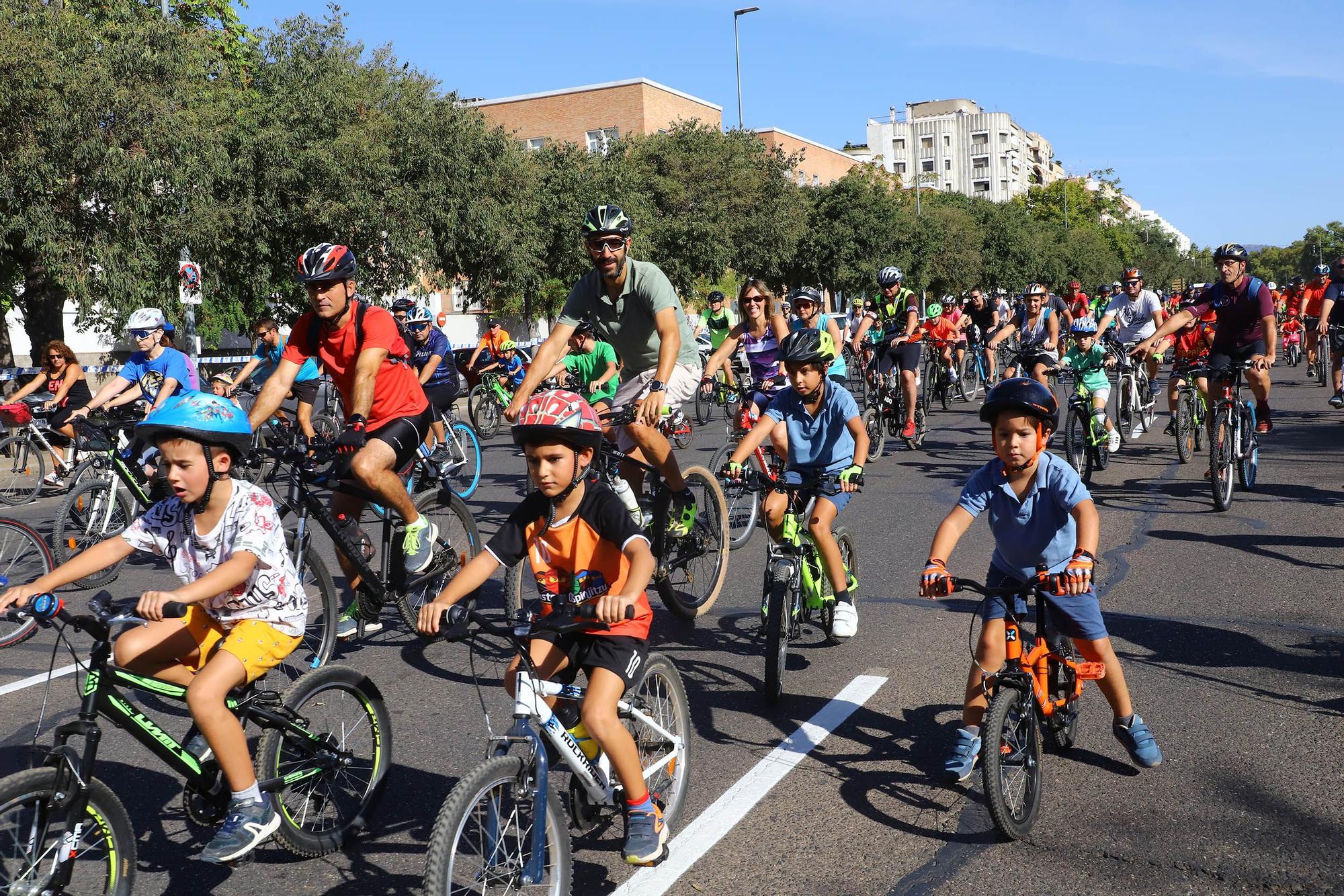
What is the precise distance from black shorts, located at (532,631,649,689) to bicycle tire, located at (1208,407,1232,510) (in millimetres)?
7936

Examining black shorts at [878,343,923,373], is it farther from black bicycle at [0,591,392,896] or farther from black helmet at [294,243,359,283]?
black bicycle at [0,591,392,896]

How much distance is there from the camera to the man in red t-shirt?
6.11 metres

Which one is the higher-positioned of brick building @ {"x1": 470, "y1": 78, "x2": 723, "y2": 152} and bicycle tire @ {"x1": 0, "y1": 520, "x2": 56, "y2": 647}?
brick building @ {"x1": 470, "y1": 78, "x2": 723, "y2": 152}

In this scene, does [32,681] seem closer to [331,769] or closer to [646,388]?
[331,769]

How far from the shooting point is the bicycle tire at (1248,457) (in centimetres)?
1045

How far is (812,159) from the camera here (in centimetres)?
8350

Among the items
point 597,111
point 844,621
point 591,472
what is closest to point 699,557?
point 844,621

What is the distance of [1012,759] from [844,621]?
85.9 inches

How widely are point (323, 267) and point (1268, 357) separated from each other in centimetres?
834

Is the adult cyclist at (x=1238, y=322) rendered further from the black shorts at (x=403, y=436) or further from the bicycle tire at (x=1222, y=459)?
the black shorts at (x=403, y=436)

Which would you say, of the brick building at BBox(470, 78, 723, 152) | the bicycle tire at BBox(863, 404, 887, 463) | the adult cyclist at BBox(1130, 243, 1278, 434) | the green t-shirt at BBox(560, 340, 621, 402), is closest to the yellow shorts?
the green t-shirt at BBox(560, 340, 621, 402)

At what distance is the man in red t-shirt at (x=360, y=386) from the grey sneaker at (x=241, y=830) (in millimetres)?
2560

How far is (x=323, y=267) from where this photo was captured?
237 inches

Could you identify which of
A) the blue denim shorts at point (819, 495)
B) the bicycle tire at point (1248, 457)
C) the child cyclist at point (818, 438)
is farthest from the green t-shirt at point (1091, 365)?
the blue denim shorts at point (819, 495)
